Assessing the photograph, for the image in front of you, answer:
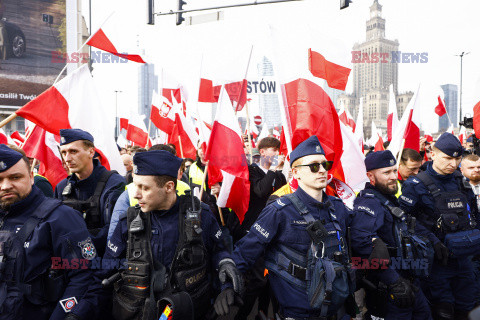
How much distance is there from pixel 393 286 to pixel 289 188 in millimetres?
1456

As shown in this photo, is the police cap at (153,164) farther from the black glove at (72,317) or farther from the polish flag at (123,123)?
the polish flag at (123,123)

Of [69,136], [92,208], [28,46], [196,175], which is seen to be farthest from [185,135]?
[28,46]

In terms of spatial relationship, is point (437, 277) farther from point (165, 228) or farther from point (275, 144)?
point (165, 228)

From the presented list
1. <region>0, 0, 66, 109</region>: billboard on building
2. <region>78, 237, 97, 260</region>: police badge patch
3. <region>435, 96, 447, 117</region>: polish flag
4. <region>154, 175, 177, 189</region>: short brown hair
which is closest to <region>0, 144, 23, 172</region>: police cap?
<region>78, 237, 97, 260</region>: police badge patch

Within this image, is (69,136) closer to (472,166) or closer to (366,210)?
(366,210)

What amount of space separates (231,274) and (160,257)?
518mm

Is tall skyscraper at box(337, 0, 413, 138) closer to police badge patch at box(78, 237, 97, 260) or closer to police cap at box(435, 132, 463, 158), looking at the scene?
police cap at box(435, 132, 463, 158)

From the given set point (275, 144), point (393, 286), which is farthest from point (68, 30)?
point (393, 286)

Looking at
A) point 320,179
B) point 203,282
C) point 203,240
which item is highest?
point 320,179

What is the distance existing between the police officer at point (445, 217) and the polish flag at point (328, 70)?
1.42m

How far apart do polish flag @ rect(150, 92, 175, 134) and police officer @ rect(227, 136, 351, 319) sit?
241 inches

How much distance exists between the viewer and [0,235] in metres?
2.60

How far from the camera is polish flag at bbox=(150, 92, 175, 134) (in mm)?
8922

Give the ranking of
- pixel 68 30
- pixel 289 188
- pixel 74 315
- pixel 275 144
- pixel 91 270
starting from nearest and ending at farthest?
pixel 74 315 < pixel 91 270 < pixel 289 188 < pixel 275 144 < pixel 68 30
